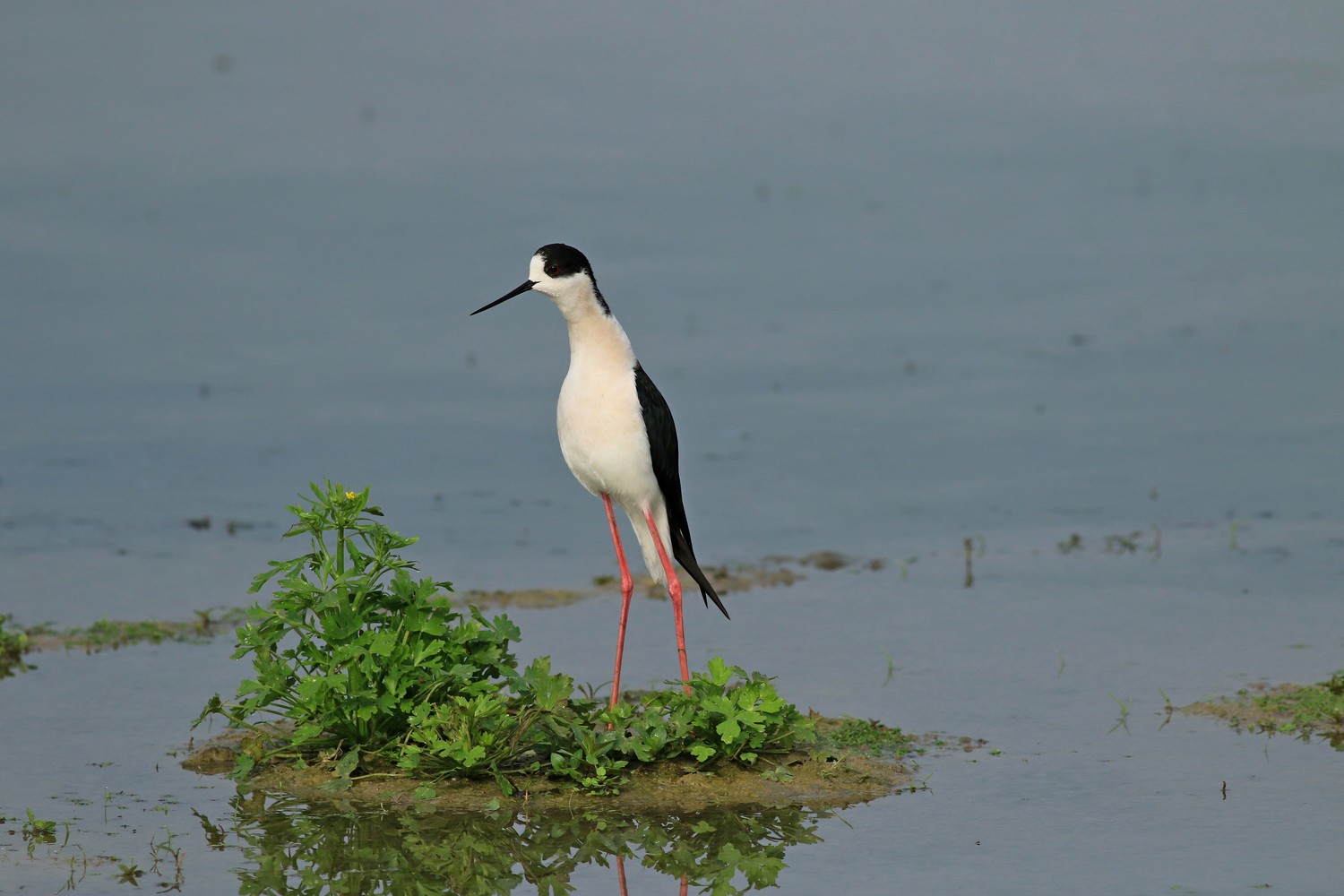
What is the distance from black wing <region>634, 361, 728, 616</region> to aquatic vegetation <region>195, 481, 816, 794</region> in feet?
2.46

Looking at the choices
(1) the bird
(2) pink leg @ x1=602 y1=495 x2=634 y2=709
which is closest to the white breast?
(1) the bird

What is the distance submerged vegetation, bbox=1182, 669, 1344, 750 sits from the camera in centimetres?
693

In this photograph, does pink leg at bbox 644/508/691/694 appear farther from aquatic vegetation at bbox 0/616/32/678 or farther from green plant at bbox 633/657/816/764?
aquatic vegetation at bbox 0/616/32/678

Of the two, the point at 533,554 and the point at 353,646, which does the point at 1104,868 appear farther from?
the point at 533,554

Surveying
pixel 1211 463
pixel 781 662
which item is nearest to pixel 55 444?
pixel 781 662

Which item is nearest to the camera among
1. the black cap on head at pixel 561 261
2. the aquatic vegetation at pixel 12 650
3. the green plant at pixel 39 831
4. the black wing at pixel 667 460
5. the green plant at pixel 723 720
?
the green plant at pixel 39 831

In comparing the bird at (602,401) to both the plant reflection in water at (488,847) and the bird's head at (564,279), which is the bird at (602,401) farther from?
the plant reflection in water at (488,847)

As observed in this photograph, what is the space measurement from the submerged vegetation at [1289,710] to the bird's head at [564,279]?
2.77 metres

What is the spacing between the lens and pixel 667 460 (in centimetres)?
712

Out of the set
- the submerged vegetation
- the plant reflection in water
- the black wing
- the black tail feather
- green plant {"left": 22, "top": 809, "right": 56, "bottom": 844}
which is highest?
the black wing

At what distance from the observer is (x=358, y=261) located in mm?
15172

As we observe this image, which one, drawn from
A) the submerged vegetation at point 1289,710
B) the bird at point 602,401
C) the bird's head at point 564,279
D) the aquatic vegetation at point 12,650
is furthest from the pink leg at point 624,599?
the aquatic vegetation at point 12,650

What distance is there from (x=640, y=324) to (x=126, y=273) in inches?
165

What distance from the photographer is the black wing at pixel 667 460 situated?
7.02 meters
